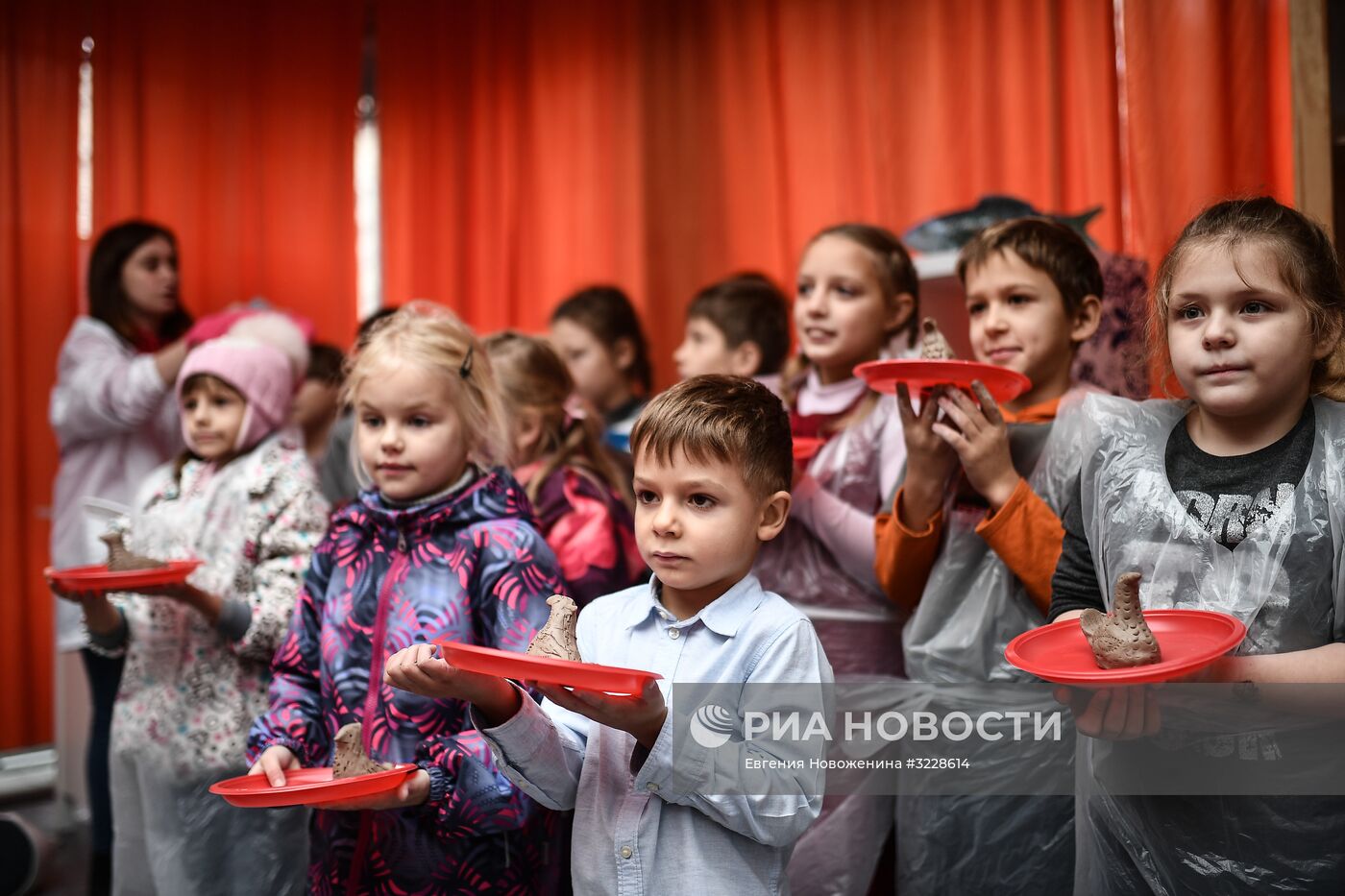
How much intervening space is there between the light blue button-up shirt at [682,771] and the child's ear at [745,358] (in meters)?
Answer: 1.49

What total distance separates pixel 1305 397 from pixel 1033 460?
50 centimetres

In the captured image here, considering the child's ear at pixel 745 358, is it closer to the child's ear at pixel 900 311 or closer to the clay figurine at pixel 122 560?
the child's ear at pixel 900 311

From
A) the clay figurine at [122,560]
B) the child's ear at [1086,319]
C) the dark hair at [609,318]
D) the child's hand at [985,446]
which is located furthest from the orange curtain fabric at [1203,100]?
the clay figurine at [122,560]

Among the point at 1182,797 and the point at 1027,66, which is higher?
the point at 1027,66

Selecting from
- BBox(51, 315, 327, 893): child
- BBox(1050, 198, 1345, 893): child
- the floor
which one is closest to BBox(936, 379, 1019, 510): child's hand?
BBox(1050, 198, 1345, 893): child

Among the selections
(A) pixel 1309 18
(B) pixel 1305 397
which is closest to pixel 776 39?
(A) pixel 1309 18

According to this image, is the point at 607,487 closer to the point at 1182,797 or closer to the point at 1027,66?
the point at 1182,797

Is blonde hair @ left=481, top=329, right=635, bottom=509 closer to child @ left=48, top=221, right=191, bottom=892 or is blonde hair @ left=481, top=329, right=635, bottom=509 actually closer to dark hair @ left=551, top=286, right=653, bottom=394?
dark hair @ left=551, top=286, right=653, bottom=394

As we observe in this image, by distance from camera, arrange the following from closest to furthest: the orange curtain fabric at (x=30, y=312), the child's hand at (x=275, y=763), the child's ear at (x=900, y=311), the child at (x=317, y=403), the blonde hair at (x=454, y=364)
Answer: the child's hand at (x=275, y=763) < the blonde hair at (x=454, y=364) < the child's ear at (x=900, y=311) < the child at (x=317, y=403) < the orange curtain fabric at (x=30, y=312)

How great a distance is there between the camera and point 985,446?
1.78m

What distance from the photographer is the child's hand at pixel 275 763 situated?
5.60ft

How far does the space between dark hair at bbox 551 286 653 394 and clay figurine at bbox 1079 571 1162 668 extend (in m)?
2.32

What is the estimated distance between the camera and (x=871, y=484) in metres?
2.24

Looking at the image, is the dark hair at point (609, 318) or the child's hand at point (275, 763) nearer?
the child's hand at point (275, 763)
